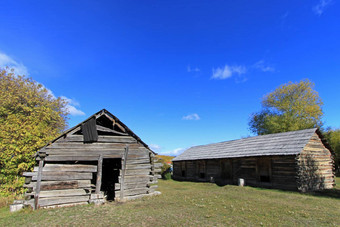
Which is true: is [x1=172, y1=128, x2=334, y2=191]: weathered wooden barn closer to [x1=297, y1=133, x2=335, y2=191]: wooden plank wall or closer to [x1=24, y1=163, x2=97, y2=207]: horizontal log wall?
[x1=297, y1=133, x2=335, y2=191]: wooden plank wall

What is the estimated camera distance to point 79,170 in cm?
1150

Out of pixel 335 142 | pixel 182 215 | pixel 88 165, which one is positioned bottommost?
pixel 182 215

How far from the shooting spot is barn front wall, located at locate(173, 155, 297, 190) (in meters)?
17.0

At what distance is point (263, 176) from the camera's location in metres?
19.2

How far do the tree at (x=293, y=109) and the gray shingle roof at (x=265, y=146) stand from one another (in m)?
17.7

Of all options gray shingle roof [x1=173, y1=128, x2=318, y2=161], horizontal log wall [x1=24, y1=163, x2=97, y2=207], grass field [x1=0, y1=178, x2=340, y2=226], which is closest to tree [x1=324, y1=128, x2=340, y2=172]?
gray shingle roof [x1=173, y1=128, x2=318, y2=161]

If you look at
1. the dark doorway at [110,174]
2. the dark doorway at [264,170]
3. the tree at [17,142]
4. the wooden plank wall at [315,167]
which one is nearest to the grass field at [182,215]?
the tree at [17,142]

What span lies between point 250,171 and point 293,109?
26.4m

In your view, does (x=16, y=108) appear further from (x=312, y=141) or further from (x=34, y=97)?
(x=312, y=141)

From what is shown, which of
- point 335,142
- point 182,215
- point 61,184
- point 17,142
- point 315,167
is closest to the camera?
point 182,215

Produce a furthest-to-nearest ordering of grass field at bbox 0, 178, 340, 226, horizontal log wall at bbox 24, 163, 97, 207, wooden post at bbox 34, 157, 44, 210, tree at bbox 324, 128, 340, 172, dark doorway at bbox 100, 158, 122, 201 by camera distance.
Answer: tree at bbox 324, 128, 340, 172
dark doorway at bbox 100, 158, 122, 201
horizontal log wall at bbox 24, 163, 97, 207
wooden post at bbox 34, 157, 44, 210
grass field at bbox 0, 178, 340, 226

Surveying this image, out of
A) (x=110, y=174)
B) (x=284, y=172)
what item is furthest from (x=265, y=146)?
(x=110, y=174)

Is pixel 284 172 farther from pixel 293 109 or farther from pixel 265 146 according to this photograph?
pixel 293 109

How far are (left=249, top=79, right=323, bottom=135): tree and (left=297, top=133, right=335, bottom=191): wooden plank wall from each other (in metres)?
18.4
